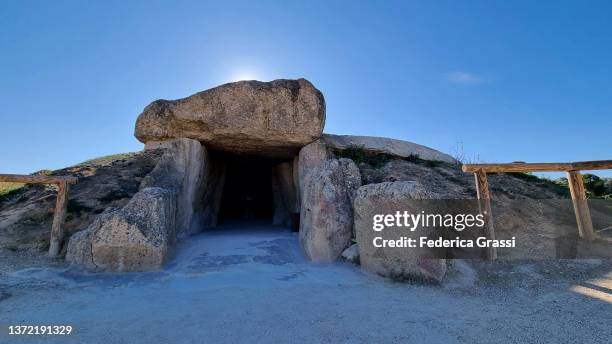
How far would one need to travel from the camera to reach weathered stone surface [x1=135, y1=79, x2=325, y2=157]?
26.8ft

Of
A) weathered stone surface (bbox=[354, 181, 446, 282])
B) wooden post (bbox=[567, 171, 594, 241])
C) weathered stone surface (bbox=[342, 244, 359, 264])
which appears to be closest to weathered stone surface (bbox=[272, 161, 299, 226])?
weathered stone surface (bbox=[342, 244, 359, 264])

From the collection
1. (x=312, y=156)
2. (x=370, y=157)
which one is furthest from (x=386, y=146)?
(x=312, y=156)

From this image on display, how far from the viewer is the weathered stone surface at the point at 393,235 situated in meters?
5.14

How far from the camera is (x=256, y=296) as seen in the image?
4.29 m

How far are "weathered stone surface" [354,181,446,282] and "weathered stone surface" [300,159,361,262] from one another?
55 cm

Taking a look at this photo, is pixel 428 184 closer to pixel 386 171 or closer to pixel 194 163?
pixel 386 171

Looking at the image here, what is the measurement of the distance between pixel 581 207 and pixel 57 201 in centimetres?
1053

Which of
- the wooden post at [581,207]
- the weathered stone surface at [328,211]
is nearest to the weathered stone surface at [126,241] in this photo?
the weathered stone surface at [328,211]

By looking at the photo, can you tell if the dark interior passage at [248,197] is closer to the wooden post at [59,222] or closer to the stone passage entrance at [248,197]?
the stone passage entrance at [248,197]

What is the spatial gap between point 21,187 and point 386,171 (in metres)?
10.3

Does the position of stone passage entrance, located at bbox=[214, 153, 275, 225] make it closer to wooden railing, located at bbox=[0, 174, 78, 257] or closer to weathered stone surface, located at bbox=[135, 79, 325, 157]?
weathered stone surface, located at bbox=[135, 79, 325, 157]

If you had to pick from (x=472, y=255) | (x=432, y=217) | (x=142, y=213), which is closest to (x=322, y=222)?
(x=432, y=217)

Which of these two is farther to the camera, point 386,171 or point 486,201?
point 386,171

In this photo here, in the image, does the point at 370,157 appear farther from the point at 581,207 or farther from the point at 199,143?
the point at 581,207
